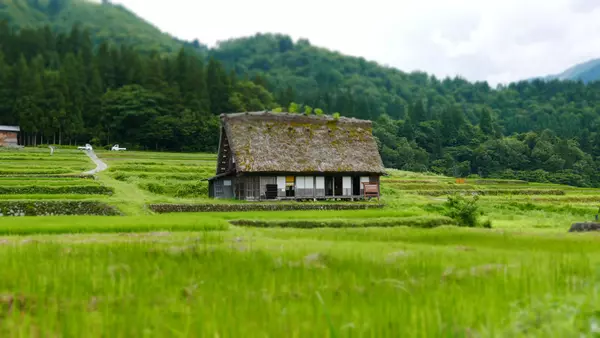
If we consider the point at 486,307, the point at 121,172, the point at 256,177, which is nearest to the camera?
the point at 486,307

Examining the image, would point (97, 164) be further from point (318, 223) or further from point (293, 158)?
point (318, 223)

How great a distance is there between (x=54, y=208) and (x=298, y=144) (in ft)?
49.8

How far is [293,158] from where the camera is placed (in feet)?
109

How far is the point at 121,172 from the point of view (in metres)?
40.6

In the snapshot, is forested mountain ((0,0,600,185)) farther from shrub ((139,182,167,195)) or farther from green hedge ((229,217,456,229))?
green hedge ((229,217,456,229))

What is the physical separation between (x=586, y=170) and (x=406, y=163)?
27.3 metres

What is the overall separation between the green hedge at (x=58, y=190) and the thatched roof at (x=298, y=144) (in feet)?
24.7

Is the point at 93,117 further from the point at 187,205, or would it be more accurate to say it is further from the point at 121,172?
the point at 187,205

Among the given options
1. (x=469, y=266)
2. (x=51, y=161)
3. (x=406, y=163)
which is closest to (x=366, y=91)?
(x=406, y=163)

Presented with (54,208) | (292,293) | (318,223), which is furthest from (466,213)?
(292,293)

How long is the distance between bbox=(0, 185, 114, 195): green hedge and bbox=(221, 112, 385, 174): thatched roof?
7540mm

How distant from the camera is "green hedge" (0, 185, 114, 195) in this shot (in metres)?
28.3

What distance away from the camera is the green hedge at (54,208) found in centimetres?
2262

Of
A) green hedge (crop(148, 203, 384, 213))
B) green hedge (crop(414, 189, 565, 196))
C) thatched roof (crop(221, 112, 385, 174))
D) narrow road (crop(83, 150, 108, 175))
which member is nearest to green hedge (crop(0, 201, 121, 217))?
green hedge (crop(148, 203, 384, 213))
